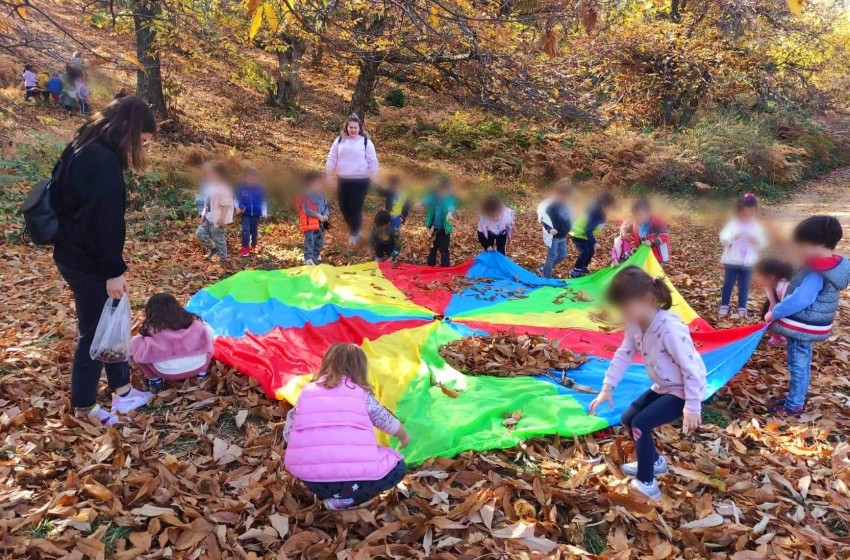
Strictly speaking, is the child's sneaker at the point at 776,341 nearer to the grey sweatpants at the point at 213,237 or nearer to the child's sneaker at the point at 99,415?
the child's sneaker at the point at 99,415

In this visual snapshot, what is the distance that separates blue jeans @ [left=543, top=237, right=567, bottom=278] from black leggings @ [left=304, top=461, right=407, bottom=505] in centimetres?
543

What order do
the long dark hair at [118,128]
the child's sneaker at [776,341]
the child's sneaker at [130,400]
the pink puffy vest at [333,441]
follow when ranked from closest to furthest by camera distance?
1. the pink puffy vest at [333,441]
2. the long dark hair at [118,128]
3. the child's sneaker at [130,400]
4. the child's sneaker at [776,341]

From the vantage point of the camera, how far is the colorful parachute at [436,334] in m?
4.09

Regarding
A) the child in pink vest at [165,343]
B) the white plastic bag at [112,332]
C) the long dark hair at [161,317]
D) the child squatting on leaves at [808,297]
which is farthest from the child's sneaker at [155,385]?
the child squatting on leaves at [808,297]

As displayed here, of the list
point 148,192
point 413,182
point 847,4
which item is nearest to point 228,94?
point 148,192

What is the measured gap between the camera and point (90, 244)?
329 cm

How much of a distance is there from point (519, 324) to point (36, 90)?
13693mm

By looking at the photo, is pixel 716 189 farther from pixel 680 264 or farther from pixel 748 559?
pixel 748 559

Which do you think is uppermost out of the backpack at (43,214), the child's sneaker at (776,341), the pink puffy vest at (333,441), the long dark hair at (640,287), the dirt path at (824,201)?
the long dark hair at (640,287)

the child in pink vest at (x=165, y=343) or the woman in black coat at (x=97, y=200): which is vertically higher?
the woman in black coat at (x=97, y=200)

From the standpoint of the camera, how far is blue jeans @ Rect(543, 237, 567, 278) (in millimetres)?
7887

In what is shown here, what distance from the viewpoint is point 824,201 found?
1462cm

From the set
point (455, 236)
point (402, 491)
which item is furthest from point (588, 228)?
point (402, 491)

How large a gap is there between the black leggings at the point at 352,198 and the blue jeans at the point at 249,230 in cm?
132
